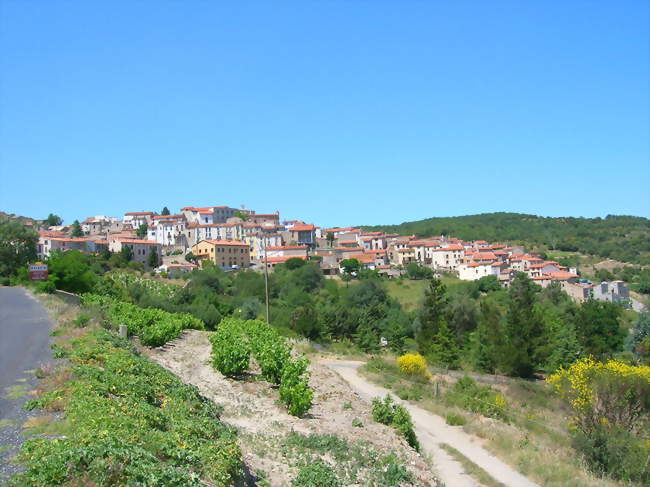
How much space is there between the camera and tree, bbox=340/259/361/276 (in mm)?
92125

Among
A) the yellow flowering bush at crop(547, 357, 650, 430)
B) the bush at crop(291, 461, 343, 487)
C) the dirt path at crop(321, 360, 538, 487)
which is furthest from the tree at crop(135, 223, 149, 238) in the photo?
the bush at crop(291, 461, 343, 487)

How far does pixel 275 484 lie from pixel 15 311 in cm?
1698

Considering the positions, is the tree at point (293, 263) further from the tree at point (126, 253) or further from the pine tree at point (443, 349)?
the pine tree at point (443, 349)

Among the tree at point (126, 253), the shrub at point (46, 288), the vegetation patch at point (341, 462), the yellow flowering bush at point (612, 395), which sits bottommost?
the yellow flowering bush at point (612, 395)

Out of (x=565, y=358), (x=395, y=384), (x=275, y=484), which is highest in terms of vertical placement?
(x=275, y=484)

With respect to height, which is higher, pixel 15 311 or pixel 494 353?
pixel 15 311

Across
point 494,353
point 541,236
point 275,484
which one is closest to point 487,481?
point 275,484

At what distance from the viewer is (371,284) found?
74.3 m

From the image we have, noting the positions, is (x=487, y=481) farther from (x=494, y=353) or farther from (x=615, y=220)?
(x=615, y=220)

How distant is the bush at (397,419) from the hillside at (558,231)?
113 m

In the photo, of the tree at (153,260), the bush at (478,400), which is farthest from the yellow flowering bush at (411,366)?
the tree at (153,260)

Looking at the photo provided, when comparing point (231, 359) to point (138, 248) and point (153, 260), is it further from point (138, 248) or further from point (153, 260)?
point (138, 248)

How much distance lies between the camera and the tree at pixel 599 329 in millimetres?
46594

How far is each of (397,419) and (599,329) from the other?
4274cm
